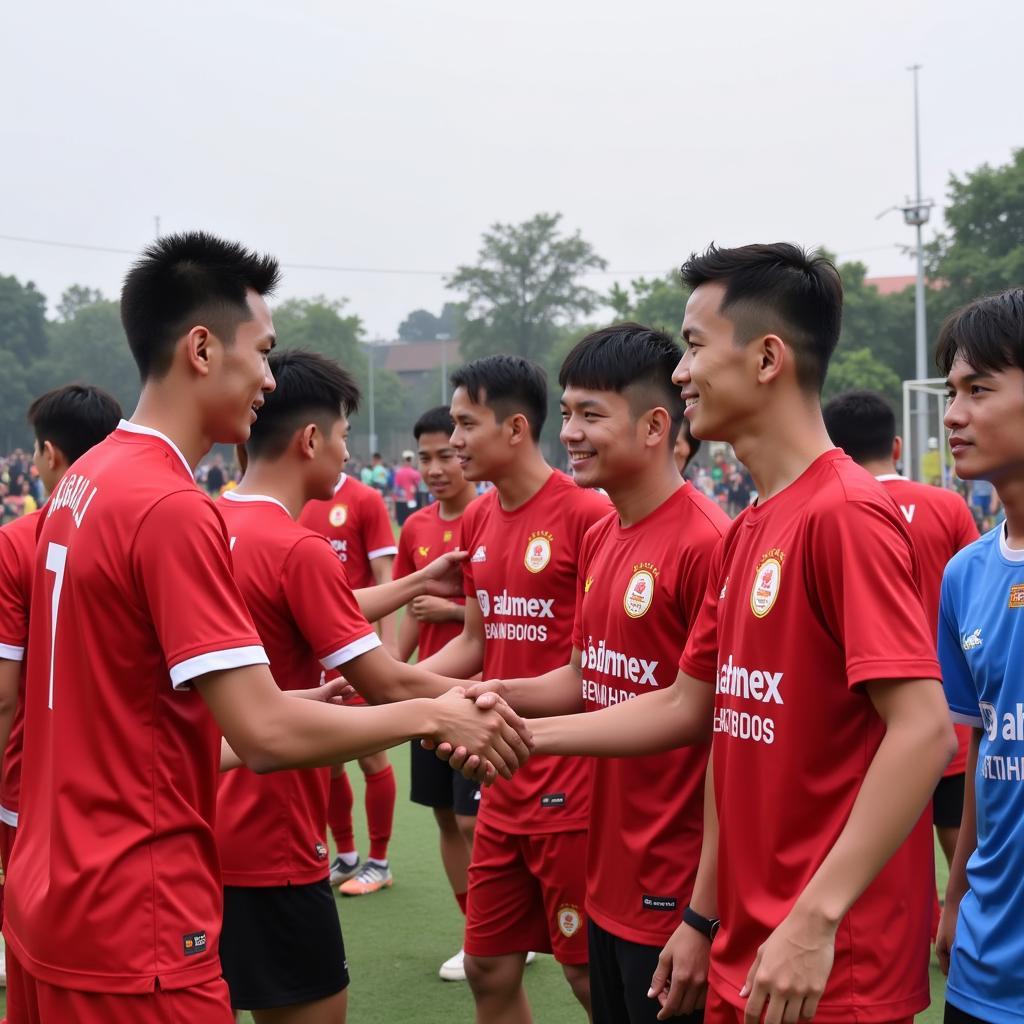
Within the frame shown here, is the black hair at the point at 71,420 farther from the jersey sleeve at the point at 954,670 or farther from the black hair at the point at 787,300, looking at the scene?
the jersey sleeve at the point at 954,670

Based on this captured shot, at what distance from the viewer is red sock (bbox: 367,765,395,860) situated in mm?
6391

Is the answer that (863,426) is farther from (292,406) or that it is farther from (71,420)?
(71,420)

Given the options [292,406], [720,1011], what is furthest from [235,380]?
[720,1011]

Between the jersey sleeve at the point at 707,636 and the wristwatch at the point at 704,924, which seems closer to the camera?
the wristwatch at the point at 704,924

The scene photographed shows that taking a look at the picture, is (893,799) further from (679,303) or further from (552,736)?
(679,303)

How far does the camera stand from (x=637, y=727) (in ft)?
9.77

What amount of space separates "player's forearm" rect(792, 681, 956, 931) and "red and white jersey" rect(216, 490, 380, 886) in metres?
1.80

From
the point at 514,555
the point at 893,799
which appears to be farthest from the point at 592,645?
the point at 893,799

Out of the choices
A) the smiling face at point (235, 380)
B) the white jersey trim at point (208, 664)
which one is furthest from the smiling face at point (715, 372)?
the white jersey trim at point (208, 664)

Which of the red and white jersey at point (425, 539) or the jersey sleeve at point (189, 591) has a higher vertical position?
the jersey sleeve at point (189, 591)

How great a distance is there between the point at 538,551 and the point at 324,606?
1.12 m

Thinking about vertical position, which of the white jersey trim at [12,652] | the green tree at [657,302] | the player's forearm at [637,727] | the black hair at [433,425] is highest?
the green tree at [657,302]

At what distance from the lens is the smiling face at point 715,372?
100 inches

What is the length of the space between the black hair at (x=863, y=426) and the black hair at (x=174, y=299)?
3.47m
